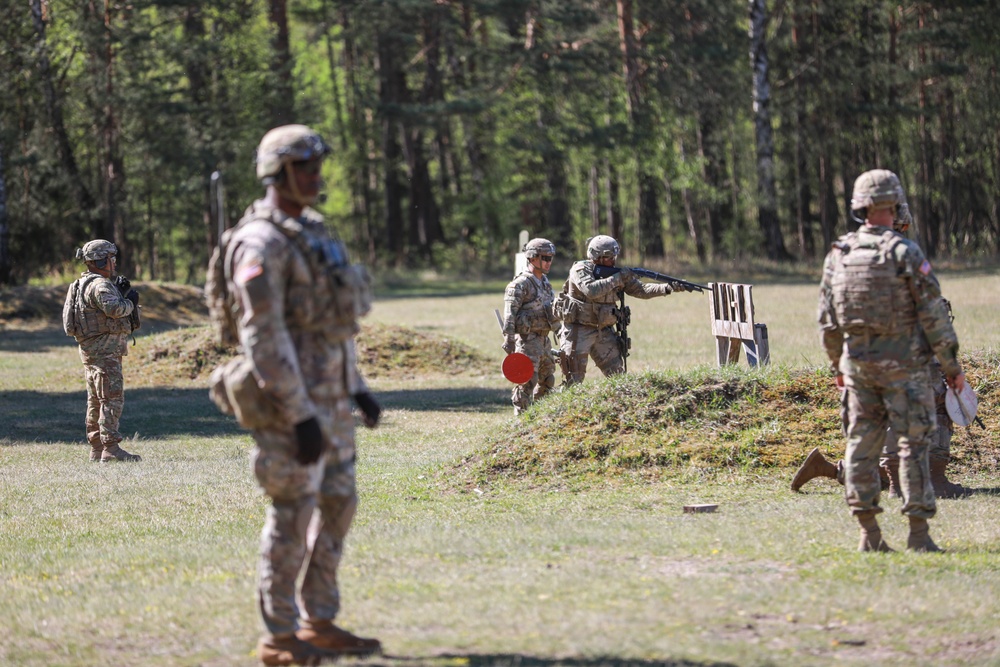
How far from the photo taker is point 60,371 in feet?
77.4

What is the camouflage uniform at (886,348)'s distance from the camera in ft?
25.6

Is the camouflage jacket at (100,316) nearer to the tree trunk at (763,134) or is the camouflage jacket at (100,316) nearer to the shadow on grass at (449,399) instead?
the shadow on grass at (449,399)

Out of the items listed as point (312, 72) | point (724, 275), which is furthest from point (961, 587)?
point (312, 72)

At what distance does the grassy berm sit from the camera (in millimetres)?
11375

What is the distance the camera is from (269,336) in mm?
5598

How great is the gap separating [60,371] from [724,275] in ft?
79.9

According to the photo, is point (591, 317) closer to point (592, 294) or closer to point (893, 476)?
point (592, 294)

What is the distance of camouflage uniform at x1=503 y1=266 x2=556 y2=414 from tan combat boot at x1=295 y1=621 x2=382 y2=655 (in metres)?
8.15

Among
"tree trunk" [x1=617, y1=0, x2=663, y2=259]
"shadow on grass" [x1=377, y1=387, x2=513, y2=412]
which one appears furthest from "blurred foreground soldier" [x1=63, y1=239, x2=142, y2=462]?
Answer: "tree trunk" [x1=617, y1=0, x2=663, y2=259]

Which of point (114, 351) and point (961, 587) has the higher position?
point (114, 351)

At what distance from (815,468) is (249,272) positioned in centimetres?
605

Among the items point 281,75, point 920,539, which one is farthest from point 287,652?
point 281,75

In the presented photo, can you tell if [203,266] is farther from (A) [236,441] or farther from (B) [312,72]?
(A) [236,441]

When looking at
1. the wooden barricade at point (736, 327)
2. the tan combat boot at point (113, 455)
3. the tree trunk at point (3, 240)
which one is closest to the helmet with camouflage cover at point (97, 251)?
the tan combat boot at point (113, 455)
